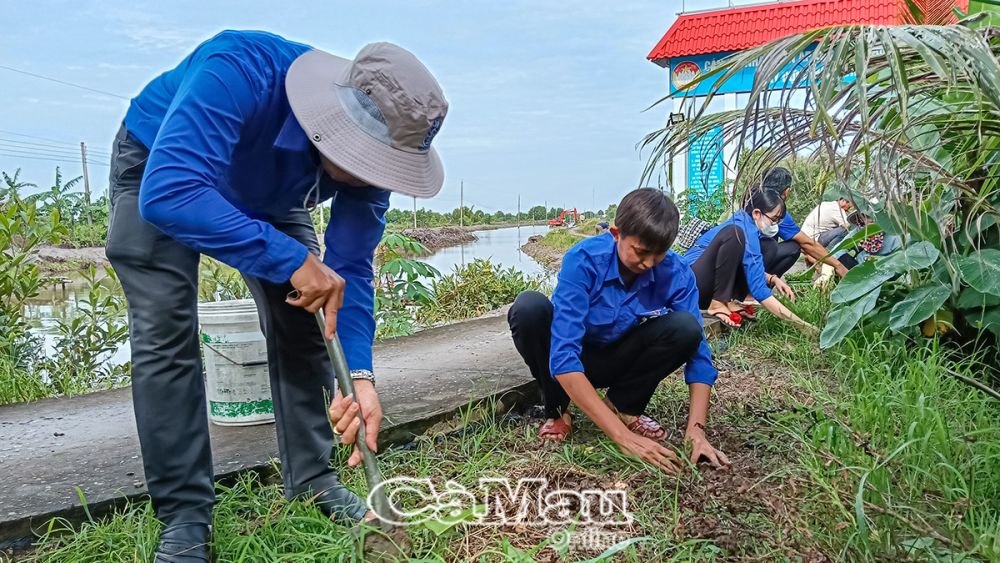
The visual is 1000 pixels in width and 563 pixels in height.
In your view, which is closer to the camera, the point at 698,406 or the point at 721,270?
the point at 698,406

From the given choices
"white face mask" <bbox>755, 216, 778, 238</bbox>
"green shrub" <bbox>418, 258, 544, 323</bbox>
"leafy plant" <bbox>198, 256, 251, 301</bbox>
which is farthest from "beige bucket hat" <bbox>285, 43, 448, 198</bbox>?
"green shrub" <bbox>418, 258, 544, 323</bbox>

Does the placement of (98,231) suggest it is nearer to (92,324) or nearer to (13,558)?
(92,324)

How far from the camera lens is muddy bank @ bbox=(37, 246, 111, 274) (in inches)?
442

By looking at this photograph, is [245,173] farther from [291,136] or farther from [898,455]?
[898,455]

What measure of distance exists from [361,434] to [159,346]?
0.47 meters

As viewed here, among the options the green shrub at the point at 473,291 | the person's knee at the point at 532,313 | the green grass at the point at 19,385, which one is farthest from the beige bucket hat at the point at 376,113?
the green shrub at the point at 473,291

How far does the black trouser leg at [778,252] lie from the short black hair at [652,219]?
2.53 metres

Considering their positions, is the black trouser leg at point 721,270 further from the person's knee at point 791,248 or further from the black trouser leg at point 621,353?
the black trouser leg at point 621,353

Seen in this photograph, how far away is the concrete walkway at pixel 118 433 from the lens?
73.6 inches

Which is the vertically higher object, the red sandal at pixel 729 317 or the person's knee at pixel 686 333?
the person's knee at pixel 686 333

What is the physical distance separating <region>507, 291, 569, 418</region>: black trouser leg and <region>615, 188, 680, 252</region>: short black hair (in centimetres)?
36

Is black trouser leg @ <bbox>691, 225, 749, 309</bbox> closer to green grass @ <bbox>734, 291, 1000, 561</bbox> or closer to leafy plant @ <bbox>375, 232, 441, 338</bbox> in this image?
green grass @ <bbox>734, 291, 1000, 561</bbox>

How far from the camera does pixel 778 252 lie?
4.57m

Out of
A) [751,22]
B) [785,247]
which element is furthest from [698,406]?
[751,22]
